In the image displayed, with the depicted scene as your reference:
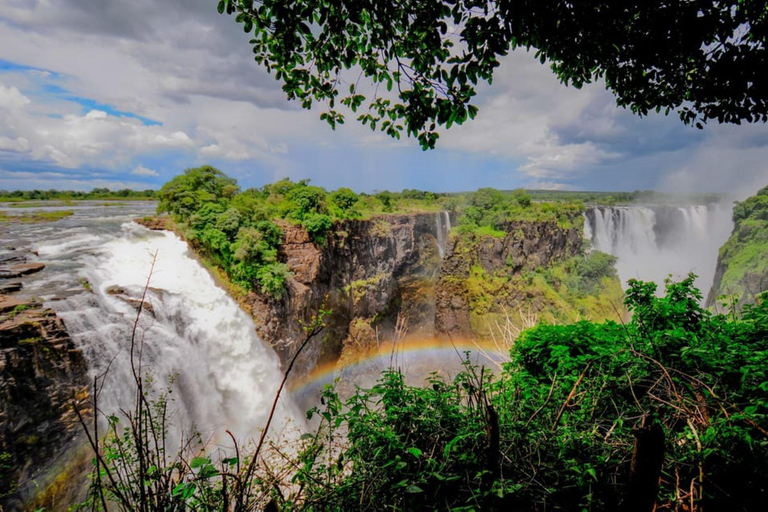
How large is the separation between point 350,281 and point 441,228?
16116 mm

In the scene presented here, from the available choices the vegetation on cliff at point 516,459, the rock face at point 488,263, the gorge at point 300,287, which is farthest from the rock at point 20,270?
the rock face at point 488,263

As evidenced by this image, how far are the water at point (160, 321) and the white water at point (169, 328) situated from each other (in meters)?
0.03

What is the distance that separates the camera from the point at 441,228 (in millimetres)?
35594

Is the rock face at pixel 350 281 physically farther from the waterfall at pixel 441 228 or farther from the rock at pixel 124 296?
the rock at pixel 124 296

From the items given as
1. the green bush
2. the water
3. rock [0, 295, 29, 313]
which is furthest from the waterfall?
rock [0, 295, 29, 313]

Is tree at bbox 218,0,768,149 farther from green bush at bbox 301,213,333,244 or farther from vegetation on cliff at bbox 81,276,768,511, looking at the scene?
green bush at bbox 301,213,333,244

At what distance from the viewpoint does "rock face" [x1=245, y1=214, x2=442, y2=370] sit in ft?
51.5

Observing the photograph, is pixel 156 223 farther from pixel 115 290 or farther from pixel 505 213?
pixel 505 213

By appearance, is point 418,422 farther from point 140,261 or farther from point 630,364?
point 140,261

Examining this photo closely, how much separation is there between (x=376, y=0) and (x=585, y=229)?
39754 millimetres

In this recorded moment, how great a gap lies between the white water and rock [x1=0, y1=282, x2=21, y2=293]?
18.2 inches

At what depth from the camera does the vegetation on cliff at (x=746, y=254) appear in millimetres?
22913

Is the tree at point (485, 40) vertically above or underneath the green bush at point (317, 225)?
above

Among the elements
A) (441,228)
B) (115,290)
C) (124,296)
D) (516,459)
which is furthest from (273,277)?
(441,228)
